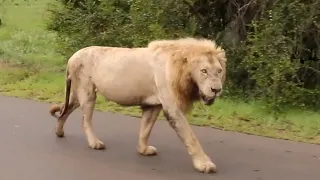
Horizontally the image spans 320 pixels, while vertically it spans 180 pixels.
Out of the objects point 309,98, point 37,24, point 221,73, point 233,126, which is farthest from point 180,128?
point 37,24

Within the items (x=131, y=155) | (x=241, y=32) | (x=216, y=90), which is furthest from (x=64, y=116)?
(x=241, y=32)

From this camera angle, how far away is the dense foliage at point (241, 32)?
8.88 meters

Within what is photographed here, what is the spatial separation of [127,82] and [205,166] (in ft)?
3.88

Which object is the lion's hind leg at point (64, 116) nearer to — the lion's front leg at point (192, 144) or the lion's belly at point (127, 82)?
the lion's belly at point (127, 82)

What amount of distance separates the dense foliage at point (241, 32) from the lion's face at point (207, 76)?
2755mm

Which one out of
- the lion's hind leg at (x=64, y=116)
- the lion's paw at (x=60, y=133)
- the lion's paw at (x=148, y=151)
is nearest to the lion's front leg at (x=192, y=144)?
the lion's paw at (x=148, y=151)

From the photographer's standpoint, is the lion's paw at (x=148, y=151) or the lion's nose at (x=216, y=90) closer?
the lion's nose at (x=216, y=90)

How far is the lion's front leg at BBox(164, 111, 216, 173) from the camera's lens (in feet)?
19.9

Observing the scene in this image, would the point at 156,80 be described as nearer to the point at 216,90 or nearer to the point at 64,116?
the point at 216,90

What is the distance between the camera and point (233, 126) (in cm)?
787

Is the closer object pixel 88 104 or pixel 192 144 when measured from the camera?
pixel 192 144

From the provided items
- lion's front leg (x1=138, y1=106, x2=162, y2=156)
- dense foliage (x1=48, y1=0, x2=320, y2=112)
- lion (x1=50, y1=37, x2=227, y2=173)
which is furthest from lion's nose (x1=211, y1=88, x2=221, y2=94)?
dense foliage (x1=48, y1=0, x2=320, y2=112)

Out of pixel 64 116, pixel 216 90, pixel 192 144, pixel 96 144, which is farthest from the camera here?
pixel 64 116

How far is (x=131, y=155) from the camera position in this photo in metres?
6.74
